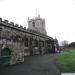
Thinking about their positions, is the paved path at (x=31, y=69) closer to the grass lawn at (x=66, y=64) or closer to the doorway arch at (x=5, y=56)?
the grass lawn at (x=66, y=64)

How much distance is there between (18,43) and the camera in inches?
786

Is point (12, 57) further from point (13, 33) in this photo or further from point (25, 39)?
point (25, 39)

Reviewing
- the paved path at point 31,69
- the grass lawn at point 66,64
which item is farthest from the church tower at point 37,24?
the paved path at point 31,69

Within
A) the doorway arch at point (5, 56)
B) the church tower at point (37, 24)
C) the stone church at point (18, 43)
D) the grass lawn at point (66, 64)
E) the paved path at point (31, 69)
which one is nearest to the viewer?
the paved path at point (31, 69)

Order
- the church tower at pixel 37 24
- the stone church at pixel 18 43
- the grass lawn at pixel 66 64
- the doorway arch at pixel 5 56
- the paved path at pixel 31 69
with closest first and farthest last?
the paved path at pixel 31 69, the grass lawn at pixel 66 64, the doorway arch at pixel 5 56, the stone church at pixel 18 43, the church tower at pixel 37 24

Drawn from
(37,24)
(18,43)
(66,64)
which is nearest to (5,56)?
(18,43)

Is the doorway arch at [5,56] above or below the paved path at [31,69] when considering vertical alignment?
above

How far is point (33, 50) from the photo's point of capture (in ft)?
125

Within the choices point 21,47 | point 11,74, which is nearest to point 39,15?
point 21,47

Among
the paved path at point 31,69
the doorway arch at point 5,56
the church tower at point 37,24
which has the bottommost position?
the paved path at point 31,69

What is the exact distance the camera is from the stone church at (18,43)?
17828 mm

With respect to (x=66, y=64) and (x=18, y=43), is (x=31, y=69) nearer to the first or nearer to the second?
(x=66, y=64)

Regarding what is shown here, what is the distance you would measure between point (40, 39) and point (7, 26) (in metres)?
19.3

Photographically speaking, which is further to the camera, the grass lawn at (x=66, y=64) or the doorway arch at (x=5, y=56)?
the doorway arch at (x=5, y=56)
